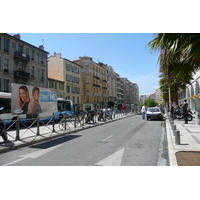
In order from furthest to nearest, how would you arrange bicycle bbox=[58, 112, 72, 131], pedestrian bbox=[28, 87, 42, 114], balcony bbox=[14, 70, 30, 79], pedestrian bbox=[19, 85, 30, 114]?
balcony bbox=[14, 70, 30, 79], bicycle bbox=[58, 112, 72, 131], pedestrian bbox=[28, 87, 42, 114], pedestrian bbox=[19, 85, 30, 114]

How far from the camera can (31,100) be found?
37.0 ft

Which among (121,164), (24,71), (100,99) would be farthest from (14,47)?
(100,99)

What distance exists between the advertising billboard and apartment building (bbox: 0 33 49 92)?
17.0 meters

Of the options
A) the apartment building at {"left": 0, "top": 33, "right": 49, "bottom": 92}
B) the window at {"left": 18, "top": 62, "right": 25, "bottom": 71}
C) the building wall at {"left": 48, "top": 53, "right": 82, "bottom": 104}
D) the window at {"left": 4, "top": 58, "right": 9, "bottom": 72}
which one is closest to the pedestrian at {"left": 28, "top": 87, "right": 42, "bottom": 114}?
the apartment building at {"left": 0, "top": 33, "right": 49, "bottom": 92}

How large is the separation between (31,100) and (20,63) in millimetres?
21754

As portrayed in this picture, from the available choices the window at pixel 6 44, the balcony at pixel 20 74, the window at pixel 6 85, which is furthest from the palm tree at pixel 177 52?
the window at pixel 6 44

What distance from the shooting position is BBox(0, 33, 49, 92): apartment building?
2688cm

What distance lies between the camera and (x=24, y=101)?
1055cm

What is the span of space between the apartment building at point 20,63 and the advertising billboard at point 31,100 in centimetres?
1696

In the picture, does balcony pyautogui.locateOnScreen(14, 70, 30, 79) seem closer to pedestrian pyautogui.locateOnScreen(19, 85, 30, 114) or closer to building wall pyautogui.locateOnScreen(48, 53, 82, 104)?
building wall pyautogui.locateOnScreen(48, 53, 82, 104)

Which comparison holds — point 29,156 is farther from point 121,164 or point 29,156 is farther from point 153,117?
point 153,117

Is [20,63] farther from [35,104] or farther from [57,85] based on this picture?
[35,104]

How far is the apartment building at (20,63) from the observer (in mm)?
26875

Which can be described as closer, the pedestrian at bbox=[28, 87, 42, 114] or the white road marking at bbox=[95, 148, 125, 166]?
the white road marking at bbox=[95, 148, 125, 166]
